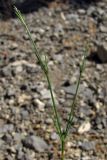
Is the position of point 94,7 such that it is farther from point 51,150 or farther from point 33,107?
point 51,150

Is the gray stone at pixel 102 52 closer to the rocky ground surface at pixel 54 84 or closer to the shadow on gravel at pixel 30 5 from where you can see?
the rocky ground surface at pixel 54 84

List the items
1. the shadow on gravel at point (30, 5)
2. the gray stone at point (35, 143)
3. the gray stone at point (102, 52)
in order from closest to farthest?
the gray stone at point (35, 143), the gray stone at point (102, 52), the shadow on gravel at point (30, 5)

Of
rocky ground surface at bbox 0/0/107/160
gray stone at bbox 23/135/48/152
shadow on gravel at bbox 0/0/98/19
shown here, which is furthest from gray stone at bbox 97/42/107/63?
gray stone at bbox 23/135/48/152

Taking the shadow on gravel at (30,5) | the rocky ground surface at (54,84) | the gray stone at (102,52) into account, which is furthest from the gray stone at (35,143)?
the shadow on gravel at (30,5)

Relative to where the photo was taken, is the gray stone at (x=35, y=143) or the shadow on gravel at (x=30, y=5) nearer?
the gray stone at (x=35, y=143)

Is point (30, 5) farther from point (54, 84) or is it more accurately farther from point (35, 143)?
point (35, 143)

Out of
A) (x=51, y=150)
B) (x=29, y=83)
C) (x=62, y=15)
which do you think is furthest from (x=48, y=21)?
(x=51, y=150)

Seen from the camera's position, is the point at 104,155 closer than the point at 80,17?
Yes
